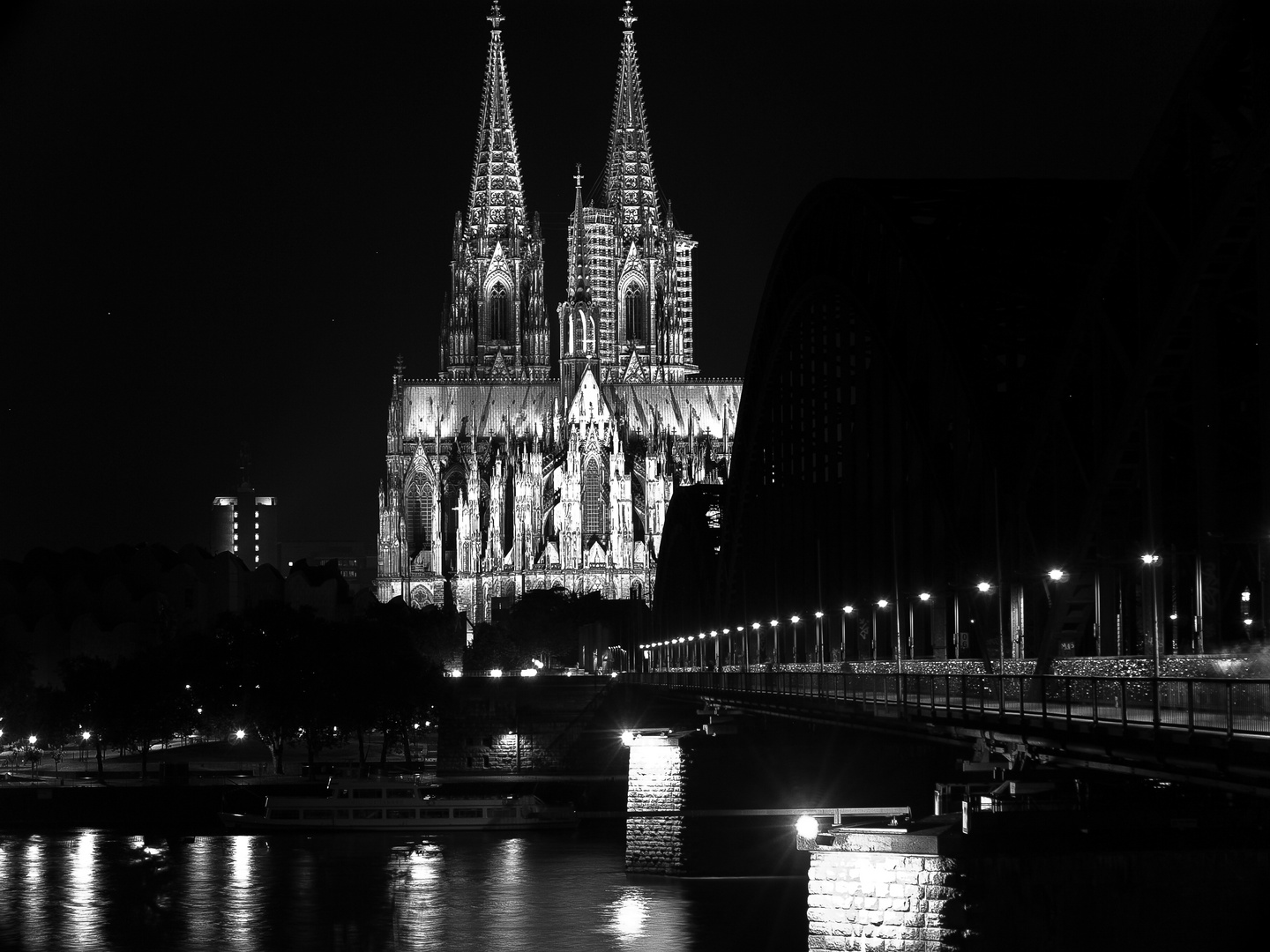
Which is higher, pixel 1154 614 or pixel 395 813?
pixel 1154 614

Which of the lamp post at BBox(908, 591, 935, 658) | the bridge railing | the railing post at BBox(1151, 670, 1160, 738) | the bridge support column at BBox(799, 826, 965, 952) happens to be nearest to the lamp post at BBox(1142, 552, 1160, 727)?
the bridge railing

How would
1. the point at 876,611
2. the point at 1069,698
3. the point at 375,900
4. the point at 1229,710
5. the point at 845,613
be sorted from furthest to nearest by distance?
the point at 375,900 → the point at 845,613 → the point at 876,611 → the point at 1069,698 → the point at 1229,710

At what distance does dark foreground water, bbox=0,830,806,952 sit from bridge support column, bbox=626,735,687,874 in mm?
1195

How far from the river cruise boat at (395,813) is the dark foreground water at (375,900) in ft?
18.9

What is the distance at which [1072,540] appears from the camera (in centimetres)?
4019

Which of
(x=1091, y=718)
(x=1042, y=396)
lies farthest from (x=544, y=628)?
(x=1091, y=718)

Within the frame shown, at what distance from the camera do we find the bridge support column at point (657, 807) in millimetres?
69938

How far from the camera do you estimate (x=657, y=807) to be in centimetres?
7369

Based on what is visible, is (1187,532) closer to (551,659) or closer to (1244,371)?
(1244,371)

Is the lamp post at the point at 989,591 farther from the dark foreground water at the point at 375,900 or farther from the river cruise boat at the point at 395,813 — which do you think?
the river cruise boat at the point at 395,813

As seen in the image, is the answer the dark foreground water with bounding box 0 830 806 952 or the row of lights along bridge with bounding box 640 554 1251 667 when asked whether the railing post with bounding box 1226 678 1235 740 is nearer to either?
the row of lights along bridge with bounding box 640 554 1251 667

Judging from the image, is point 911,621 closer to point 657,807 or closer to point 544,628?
point 657,807

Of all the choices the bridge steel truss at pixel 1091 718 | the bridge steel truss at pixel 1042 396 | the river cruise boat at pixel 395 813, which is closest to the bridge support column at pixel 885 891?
the bridge steel truss at pixel 1091 718

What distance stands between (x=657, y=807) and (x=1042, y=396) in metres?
30.5
